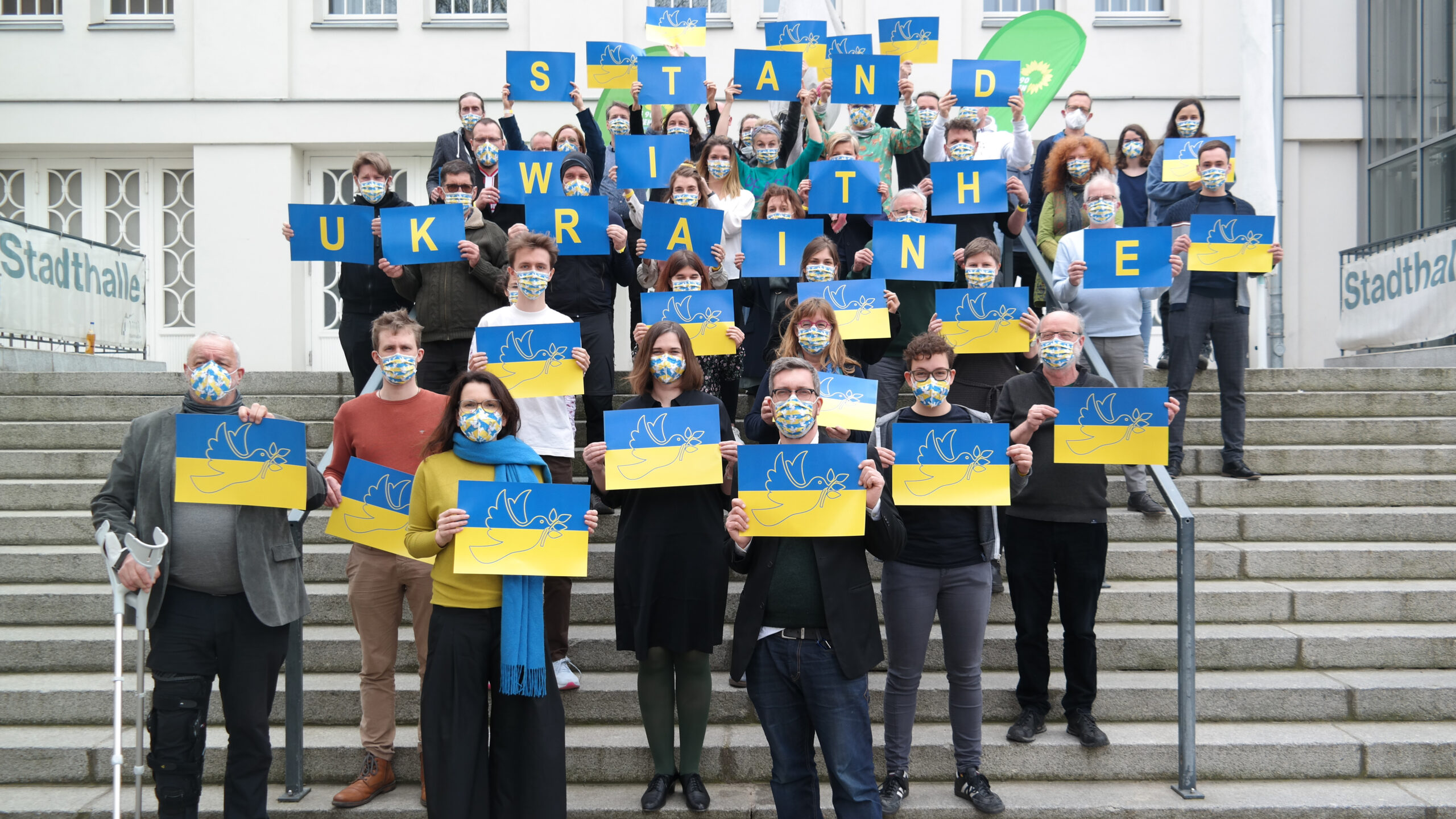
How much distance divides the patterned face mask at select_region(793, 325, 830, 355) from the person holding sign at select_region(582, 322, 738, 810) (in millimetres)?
660

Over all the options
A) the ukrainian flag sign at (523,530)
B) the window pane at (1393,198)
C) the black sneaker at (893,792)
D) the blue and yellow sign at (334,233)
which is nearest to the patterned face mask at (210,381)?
the ukrainian flag sign at (523,530)

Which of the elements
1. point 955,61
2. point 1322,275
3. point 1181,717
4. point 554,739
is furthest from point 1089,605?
point 1322,275

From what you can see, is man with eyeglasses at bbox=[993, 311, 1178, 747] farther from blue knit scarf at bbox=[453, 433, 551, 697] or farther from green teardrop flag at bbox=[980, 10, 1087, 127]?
green teardrop flag at bbox=[980, 10, 1087, 127]

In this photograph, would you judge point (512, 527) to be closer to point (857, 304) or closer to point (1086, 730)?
point (857, 304)

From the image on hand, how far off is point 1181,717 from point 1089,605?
65 cm

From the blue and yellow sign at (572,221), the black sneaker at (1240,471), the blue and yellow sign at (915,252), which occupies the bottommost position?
the black sneaker at (1240,471)

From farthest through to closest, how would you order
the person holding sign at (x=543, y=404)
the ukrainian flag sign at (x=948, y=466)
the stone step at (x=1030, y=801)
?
1. the person holding sign at (x=543, y=404)
2. the stone step at (x=1030, y=801)
3. the ukrainian flag sign at (x=948, y=466)

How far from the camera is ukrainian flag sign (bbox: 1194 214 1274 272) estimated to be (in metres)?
6.72

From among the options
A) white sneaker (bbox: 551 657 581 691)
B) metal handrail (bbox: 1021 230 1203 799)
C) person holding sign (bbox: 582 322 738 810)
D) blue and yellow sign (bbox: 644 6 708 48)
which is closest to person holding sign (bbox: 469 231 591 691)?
white sneaker (bbox: 551 657 581 691)

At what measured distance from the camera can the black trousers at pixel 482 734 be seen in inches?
163

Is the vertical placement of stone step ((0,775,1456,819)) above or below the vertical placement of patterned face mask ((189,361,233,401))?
below

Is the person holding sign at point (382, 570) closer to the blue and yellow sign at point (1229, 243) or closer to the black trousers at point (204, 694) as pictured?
the black trousers at point (204, 694)

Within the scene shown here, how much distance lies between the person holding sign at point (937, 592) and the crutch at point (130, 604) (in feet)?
10.0

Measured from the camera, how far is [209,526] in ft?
14.1
